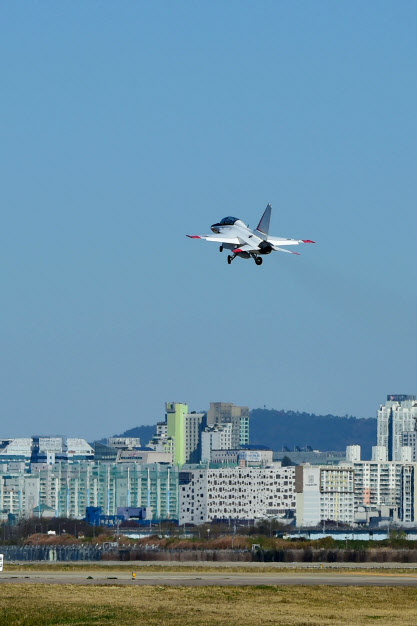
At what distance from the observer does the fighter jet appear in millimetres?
88625

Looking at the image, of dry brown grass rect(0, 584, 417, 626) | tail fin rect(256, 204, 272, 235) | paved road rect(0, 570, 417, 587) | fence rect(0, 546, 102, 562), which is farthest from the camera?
fence rect(0, 546, 102, 562)

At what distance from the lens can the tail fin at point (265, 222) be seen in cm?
9331

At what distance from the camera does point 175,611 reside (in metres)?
67.2

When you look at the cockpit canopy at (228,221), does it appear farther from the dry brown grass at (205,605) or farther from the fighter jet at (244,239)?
the dry brown grass at (205,605)

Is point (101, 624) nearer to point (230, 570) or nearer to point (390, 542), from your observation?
point (230, 570)

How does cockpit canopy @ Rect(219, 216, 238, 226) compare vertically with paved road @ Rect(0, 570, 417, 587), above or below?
above

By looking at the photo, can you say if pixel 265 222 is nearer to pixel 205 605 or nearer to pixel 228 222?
pixel 228 222

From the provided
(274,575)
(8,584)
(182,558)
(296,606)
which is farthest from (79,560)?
(296,606)

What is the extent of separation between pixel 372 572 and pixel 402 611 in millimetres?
37272

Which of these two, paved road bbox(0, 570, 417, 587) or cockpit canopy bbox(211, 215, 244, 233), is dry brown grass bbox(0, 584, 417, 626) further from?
cockpit canopy bbox(211, 215, 244, 233)

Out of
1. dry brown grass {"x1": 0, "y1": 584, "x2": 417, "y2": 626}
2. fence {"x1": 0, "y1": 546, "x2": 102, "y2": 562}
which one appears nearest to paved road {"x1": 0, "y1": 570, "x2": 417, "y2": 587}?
dry brown grass {"x1": 0, "y1": 584, "x2": 417, "y2": 626}

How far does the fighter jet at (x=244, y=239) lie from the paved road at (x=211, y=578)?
1956 cm

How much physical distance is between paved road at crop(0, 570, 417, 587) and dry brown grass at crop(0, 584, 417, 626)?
17.0 ft

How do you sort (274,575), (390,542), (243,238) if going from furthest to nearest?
(390,542) → (274,575) → (243,238)
